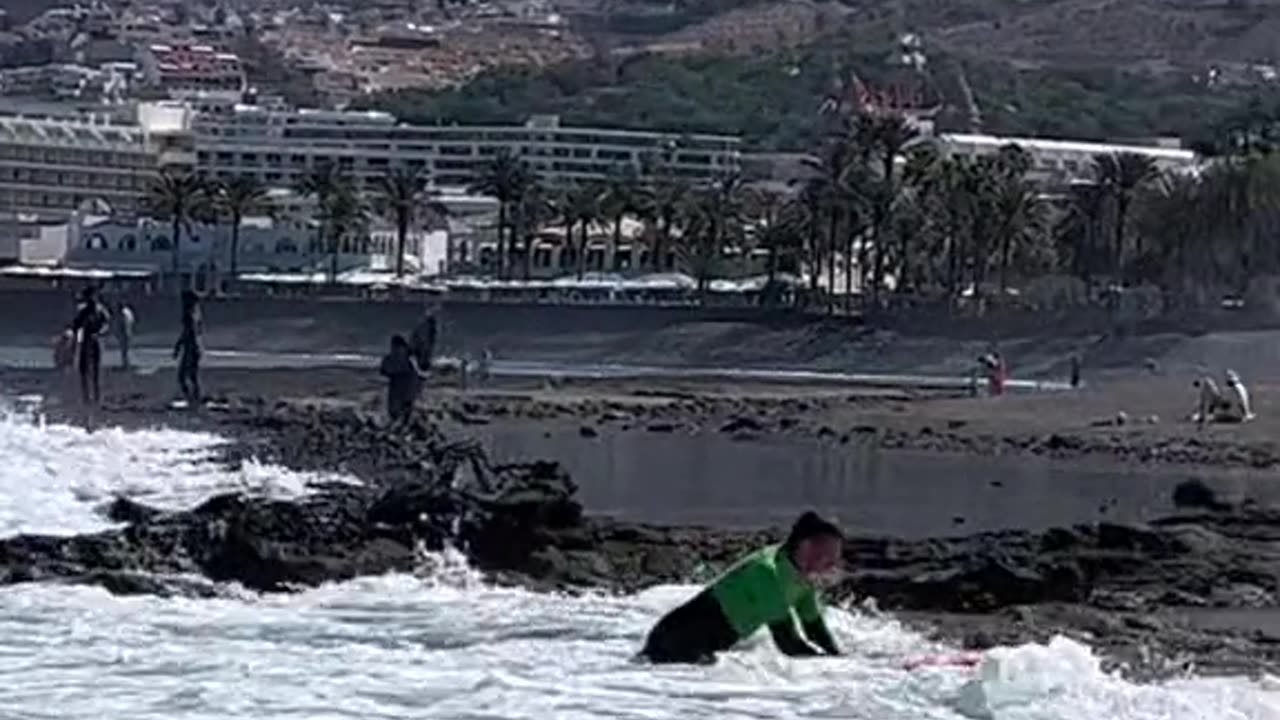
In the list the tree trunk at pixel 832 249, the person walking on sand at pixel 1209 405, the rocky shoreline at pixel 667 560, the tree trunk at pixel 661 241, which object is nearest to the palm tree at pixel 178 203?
the tree trunk at pixel 661 241

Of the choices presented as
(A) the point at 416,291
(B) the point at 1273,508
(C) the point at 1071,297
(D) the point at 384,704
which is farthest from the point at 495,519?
(A) the point at 416,291

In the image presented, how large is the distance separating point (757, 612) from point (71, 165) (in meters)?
131

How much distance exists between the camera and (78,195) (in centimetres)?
13888

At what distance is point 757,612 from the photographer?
44.8 feet

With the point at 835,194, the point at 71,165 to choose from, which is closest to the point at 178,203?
the point at 835,194

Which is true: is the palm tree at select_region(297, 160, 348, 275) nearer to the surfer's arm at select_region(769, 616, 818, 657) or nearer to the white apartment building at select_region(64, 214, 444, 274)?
the white apartment building at select_region(64, 214, 444, 274)

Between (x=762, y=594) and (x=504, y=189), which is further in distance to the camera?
(x=504, y=189)

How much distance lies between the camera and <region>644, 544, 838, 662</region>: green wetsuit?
44.7 feet

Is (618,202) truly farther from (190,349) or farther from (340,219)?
(190,349)

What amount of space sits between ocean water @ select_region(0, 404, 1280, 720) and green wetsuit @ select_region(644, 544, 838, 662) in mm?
122

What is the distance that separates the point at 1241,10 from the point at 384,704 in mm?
186683

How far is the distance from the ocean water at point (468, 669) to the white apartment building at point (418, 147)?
396 feet

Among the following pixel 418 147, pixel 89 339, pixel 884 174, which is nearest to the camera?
pixel 89 339

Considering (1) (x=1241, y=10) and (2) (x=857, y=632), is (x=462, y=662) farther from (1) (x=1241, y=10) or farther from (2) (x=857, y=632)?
(1) (x=1241, y=10)
